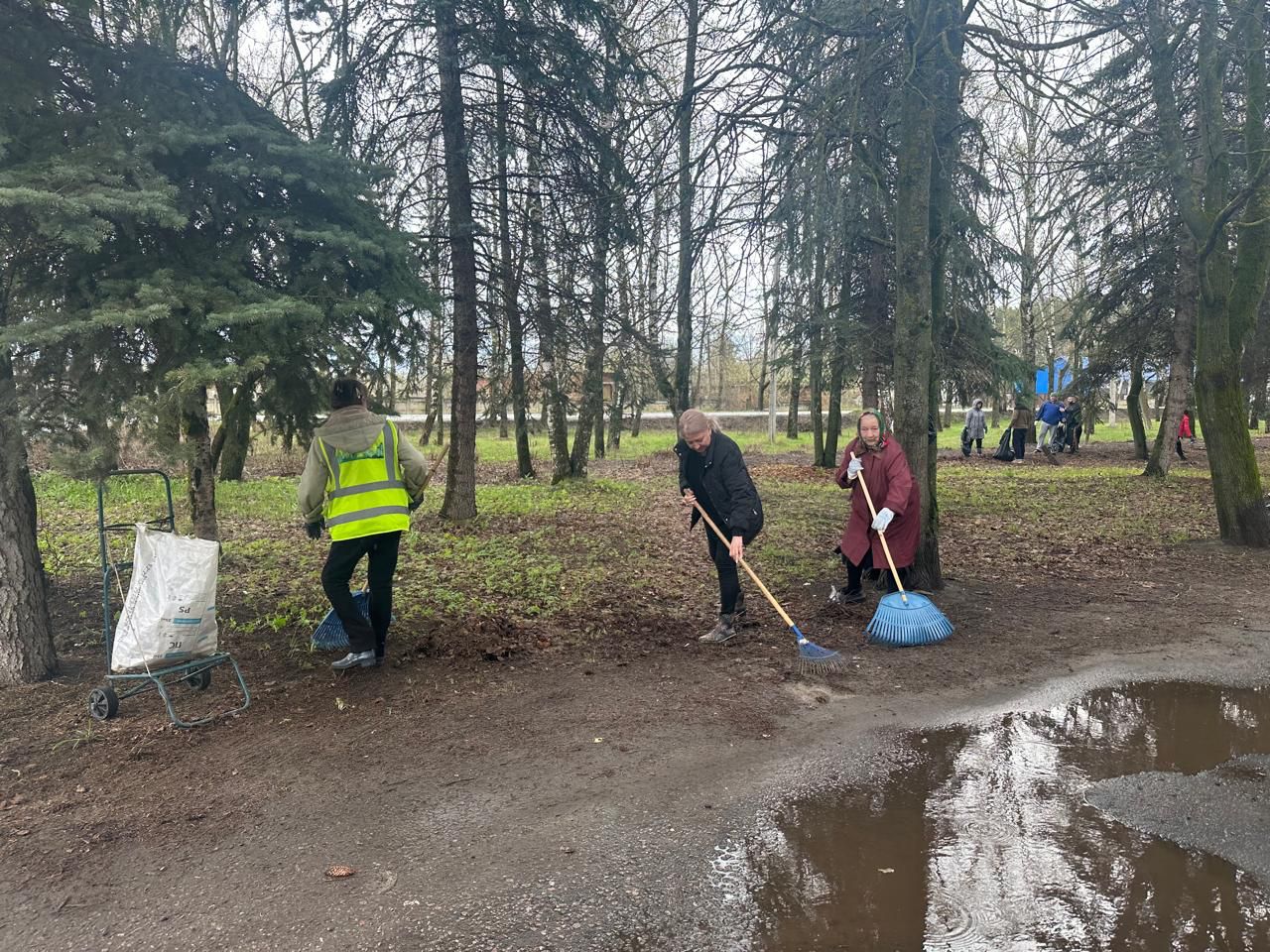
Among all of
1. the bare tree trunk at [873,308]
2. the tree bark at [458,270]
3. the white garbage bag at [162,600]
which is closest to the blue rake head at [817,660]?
the white garbage bag at [162,600]

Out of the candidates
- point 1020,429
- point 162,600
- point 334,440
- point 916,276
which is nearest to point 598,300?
point 916,276

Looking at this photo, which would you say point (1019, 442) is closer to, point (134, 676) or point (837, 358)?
point (837, 358)

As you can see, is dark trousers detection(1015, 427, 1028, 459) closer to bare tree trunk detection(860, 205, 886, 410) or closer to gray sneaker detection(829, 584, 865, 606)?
bare tree trunk detection(860, 205, 886, 410)

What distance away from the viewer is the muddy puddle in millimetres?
2656

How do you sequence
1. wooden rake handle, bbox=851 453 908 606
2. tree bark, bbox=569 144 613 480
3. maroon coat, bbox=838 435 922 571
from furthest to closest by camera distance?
tree bark, bbox=569 144 613 480 → maroon coat, bbox=838 435 922 571 → wooden rake handle, bbox=851 453 908 606

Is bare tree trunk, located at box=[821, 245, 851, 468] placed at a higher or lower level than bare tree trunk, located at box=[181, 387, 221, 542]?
higher

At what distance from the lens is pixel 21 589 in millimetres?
4664

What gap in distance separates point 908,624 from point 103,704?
16.8ft

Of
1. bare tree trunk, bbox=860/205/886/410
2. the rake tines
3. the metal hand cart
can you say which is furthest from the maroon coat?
bare tree trunk, bbox=860/205/886/410

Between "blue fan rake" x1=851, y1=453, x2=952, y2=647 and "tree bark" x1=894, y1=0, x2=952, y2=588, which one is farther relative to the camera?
"tree bark" x1=894, y1=0, x2=952, y2=588

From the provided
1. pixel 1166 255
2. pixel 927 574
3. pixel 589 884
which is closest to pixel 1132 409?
pixel 1166 255

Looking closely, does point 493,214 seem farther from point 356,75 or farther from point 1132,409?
point 1132,409

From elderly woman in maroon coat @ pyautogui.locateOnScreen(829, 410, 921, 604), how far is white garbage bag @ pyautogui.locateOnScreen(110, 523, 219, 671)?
4.78 metres

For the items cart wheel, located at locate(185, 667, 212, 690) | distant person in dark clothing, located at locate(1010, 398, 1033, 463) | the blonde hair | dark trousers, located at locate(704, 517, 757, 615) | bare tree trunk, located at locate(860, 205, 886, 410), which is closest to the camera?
cart wheel, located at locate(185, 667, 212, 690)
